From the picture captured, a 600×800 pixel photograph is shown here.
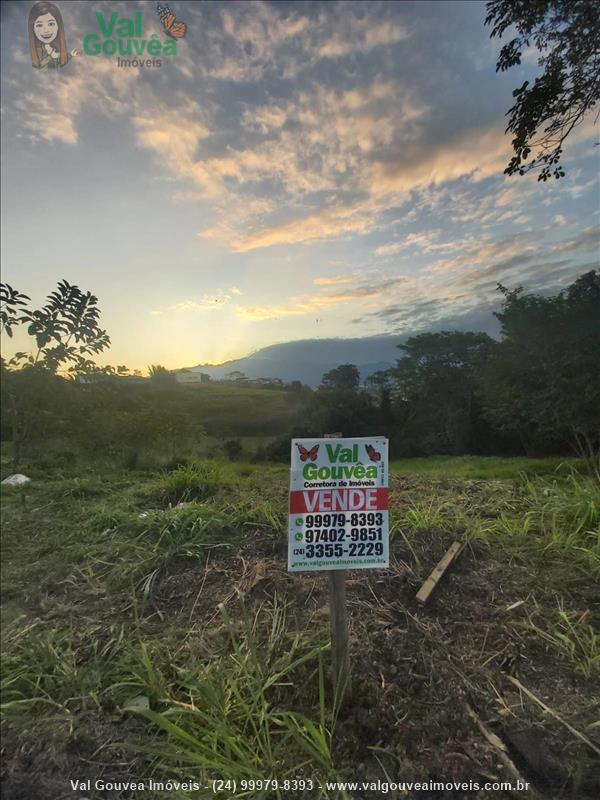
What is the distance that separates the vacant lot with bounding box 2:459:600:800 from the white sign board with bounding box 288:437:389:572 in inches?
18.2

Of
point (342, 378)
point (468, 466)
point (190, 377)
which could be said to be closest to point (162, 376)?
point (190, 377)

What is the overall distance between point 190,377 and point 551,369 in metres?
Answer: 2.90

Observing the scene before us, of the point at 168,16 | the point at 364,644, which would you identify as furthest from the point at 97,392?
the point at 364,644

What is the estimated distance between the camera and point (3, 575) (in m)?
2.81

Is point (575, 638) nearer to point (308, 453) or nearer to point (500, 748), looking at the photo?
point (500, 748)

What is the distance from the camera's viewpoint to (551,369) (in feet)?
10.2

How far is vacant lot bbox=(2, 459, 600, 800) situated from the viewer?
1.47 meters

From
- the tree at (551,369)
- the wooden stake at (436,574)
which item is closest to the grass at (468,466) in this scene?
the tree at (551,369)

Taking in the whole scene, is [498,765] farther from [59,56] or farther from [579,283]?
[59,56]

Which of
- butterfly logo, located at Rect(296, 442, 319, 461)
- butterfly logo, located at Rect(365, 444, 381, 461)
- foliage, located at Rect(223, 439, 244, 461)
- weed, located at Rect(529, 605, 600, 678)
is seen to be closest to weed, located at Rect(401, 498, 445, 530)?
weed, located at Rect(529, 605, 600, 678)

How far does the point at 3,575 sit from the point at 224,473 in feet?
5.89

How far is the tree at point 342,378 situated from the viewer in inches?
122

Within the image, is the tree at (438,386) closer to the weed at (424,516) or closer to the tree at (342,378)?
the tree at (342,378)

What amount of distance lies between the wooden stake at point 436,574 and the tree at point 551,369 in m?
1.43
